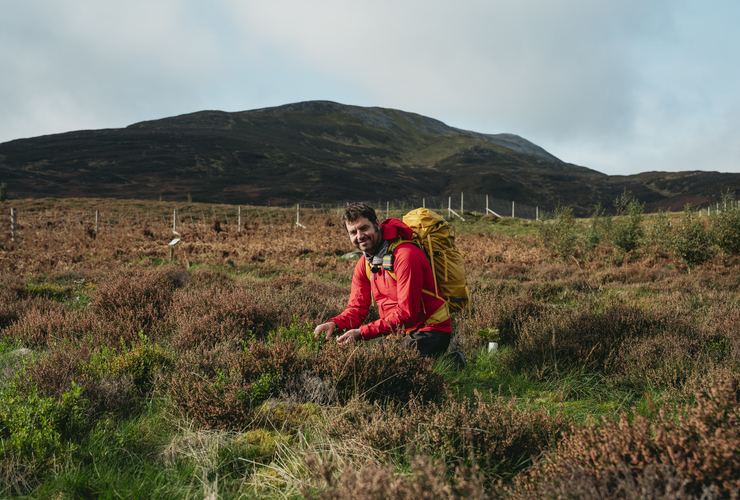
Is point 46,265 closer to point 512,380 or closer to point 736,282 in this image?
point 512,380

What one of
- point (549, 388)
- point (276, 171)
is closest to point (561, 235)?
point (549, 388)

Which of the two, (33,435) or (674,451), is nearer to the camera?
(674,451)

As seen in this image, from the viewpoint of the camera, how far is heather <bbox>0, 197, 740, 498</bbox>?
1420 millimetres

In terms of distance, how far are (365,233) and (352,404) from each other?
3.94 ft

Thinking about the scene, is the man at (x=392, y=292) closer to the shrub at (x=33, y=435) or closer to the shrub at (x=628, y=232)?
the shrub at (x=33, y=435)

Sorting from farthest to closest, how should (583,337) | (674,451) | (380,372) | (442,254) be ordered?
(583,337), (442,254), (380,372), (674,451)

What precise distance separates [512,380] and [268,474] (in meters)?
2.14

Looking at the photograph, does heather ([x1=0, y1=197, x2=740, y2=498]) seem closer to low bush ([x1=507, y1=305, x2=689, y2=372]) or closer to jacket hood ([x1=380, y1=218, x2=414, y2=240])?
low bush ([x1=507, y1=305, x2=689, y2=372])

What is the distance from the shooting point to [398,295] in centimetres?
292

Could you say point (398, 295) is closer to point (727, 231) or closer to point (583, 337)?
point (583, 337)

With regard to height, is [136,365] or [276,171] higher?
[276,171]

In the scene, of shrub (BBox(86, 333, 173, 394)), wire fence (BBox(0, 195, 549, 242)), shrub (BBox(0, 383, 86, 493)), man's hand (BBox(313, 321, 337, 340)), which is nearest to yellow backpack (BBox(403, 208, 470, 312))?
man's hand (BBox(313, 321, 337, 340))

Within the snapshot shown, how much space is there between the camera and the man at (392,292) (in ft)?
9.46

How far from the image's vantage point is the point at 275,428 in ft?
7.38
